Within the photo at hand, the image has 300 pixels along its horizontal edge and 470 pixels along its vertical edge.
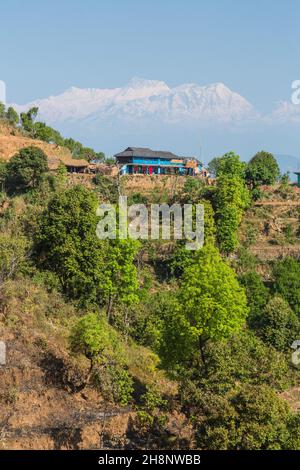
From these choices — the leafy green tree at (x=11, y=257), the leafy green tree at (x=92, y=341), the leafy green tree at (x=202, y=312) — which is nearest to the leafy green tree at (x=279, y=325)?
the leafy green tree at (x=202, y=312)

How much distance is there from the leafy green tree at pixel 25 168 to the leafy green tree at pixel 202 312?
25.1 meters

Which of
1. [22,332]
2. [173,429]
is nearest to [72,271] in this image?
[22,332]

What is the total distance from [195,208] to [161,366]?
66.7 ft

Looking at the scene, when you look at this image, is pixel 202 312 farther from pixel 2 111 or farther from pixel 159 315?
pixel 2 111

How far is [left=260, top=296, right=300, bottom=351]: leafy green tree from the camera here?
31781mm

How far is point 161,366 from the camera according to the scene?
22453 millimetres

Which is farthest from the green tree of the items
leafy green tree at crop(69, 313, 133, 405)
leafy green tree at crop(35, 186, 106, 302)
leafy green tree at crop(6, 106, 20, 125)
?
leafy green tree at crop(69, 313, 133, 405)

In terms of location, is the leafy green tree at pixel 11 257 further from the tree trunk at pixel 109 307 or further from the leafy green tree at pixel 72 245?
the tree trunk at pixel 109 307

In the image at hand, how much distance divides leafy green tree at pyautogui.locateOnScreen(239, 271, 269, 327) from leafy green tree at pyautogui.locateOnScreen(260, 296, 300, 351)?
41.5 inches

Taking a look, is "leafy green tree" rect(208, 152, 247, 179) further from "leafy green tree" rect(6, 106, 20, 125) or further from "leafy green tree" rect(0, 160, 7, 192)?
"leafy green tree" rect(6, 106, 20, 125)

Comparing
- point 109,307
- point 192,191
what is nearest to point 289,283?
point 109,307

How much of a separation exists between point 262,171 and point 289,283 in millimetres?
15670

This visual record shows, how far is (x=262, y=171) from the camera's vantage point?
48875 millimetres
